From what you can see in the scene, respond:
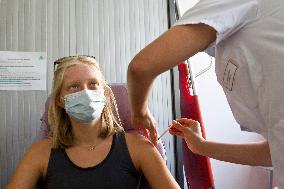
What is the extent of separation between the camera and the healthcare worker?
630mm

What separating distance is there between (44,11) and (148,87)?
1484 millimetres

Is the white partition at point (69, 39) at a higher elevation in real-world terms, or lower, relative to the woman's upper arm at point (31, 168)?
higher

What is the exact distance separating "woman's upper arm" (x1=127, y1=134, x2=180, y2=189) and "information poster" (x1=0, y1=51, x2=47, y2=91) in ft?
A: 2.65

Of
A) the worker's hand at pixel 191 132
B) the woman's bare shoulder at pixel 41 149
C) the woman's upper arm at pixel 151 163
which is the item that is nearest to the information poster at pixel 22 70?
the woman's bare shoulder at pixel 41 149

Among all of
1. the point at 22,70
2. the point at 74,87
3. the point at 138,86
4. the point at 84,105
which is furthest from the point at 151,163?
→ the point at 22,70

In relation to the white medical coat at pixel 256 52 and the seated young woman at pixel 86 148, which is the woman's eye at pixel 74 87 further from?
the white medical coat at pixel 256 52

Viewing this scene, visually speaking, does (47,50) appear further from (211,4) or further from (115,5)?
(211,4)

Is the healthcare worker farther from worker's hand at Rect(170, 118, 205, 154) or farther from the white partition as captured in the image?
the white partition

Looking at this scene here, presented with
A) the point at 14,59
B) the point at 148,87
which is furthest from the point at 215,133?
the point at 148,87

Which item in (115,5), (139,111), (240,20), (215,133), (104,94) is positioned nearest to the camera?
(240,20)

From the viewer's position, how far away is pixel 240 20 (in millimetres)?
640

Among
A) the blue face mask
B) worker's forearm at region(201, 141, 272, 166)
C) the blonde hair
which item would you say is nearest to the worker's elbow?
worker's forearm at region(201, 141, 272, 166)

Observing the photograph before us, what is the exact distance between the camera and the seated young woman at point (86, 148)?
4.34 ft

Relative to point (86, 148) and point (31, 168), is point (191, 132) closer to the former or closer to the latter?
point (86, 148)
